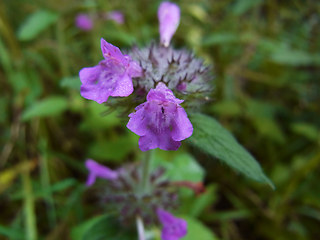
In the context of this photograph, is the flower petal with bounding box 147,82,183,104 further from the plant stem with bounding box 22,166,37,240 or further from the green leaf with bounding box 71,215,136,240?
the plant stem with bounding box 22,166,37,240

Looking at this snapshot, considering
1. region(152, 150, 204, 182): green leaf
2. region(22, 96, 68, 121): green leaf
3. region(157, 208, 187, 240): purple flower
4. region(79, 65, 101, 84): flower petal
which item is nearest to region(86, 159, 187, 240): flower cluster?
region(157, 208, 187, 240): purple flower

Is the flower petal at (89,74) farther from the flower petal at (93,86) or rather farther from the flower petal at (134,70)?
the flower petal at (134,70)

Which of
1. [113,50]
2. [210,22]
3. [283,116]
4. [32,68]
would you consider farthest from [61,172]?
[210,22]

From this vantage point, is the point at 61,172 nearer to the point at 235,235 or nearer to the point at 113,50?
the point at 235,235

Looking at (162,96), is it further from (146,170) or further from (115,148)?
(115,148)

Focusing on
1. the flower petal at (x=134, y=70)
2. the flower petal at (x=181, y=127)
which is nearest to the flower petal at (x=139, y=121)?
the flower petal at (x=181, y=127)
